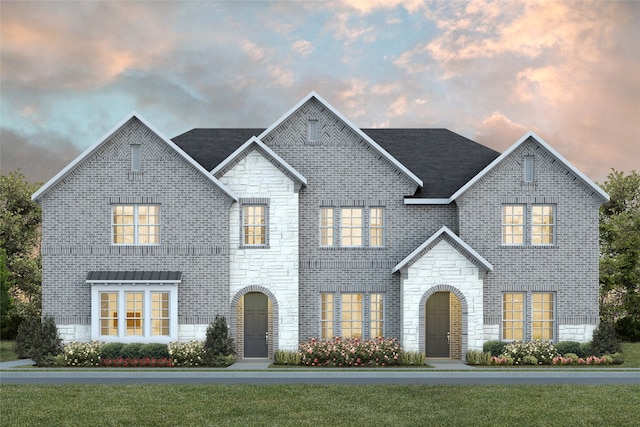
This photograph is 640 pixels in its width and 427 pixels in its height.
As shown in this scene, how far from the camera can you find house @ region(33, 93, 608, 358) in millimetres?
26406

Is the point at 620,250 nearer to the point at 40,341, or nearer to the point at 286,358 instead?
the point at 286,358

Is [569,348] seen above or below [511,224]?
below

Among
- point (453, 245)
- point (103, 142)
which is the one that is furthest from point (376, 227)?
point (103, 142)

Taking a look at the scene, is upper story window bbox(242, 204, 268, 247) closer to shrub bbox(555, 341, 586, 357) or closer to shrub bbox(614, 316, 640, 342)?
shrub bbox(555, 341, 586, 357)

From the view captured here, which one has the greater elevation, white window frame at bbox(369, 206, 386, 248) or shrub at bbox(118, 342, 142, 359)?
white window frame at bbox(369, 206, 386, 248)

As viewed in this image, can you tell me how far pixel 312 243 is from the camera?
27.8m

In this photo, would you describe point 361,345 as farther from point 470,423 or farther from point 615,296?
point 615,296

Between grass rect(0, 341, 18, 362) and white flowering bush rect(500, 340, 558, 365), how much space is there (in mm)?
19465

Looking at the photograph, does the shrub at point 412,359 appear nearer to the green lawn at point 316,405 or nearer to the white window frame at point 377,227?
the white window frame at point 377,227

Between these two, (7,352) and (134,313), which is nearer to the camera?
(134,313)

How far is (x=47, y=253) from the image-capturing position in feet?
88.0

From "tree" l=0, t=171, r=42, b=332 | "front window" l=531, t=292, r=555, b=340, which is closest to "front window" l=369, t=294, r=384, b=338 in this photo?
"front window" l=531, t=292, r=555, b=340

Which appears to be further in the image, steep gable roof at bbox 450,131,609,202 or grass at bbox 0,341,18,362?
grass at bbox 0,341,18,362

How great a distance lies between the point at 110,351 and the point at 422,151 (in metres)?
15.7
